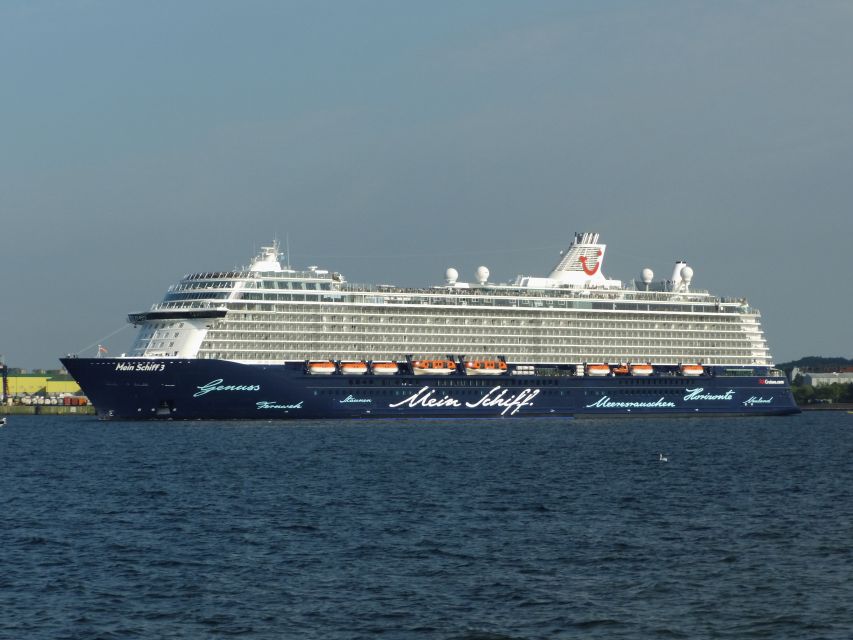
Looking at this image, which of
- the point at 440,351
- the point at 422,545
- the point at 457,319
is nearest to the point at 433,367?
the point at 440,351

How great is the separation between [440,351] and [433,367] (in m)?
3.15

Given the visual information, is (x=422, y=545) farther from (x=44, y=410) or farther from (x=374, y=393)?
(x=44, y=410)

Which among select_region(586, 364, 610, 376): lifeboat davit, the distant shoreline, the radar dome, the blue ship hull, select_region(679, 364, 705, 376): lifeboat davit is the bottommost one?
the blue ship hull

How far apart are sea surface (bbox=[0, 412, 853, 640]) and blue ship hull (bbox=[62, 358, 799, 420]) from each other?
23957 mm

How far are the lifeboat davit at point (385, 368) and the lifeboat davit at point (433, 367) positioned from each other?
1.69 metres

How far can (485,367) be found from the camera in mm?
111750

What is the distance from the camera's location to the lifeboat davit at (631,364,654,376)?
118 meters

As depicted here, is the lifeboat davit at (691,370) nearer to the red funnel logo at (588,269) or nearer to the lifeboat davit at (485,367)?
the red funnel logo at (588,269)

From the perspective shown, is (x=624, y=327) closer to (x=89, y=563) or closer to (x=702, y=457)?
(x=702, y=457)

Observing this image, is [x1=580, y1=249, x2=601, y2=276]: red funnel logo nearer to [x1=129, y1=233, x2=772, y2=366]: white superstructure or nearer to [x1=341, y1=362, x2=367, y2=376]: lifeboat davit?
[x1=129, y1=233, x2=772, y2=366]: white superstructure

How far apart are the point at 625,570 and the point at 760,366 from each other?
3750 inches

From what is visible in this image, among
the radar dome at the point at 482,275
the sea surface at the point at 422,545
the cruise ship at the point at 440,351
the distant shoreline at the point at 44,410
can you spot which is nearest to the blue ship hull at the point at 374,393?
the cruise ship at the point at 440,351

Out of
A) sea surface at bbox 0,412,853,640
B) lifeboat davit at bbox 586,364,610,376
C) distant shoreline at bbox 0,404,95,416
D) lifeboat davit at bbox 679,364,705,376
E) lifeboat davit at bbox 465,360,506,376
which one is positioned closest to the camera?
sea surface at bbox 0,412,853,640

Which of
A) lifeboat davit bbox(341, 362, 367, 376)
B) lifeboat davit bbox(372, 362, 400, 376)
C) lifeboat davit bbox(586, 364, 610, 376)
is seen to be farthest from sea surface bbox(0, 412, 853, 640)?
lifeboat davit bbox(586, 364, 610, 376)
